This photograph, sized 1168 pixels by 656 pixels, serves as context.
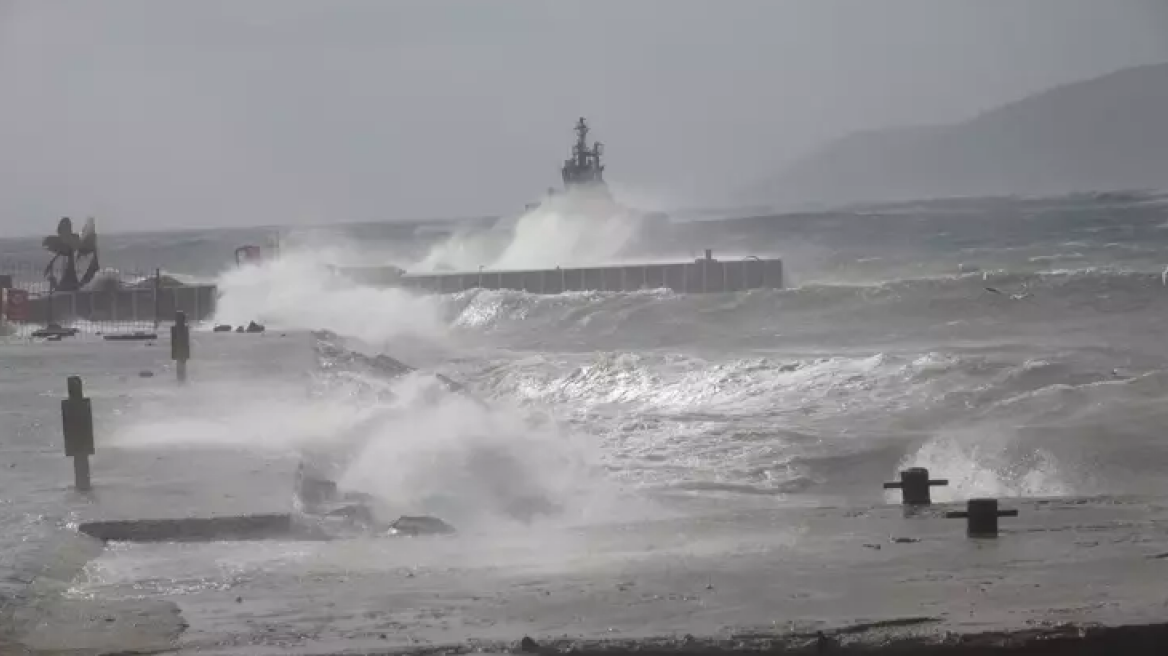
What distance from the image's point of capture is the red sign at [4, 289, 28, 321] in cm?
3647

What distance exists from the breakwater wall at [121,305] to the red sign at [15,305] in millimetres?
307

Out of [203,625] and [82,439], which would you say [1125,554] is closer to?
[203,625]

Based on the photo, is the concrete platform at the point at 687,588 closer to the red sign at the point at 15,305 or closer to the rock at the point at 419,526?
the rock at the point at 419,526

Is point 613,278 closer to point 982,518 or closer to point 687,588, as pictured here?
point 982,518

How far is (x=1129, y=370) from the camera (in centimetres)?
2433

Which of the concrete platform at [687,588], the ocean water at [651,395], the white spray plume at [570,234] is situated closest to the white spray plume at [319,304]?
the ocean water at [651,395]

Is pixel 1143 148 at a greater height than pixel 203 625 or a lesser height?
greater

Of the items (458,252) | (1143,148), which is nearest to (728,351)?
(458,252)

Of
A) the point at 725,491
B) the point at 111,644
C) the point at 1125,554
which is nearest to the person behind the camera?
the point at 111,644

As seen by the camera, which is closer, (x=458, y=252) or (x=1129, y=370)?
(x=1129, y=370)

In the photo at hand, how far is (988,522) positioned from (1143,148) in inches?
7096

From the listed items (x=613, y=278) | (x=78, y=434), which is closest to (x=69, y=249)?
(x=613, y=278)

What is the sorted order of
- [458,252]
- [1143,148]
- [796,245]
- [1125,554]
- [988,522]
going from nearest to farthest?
[1125,554]
[988,522]
[458,252]
[796,245]
[1143,148]

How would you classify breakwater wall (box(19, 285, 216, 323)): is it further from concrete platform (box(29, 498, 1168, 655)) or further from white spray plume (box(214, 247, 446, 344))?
concrete platform (box(29, 498, 1168, 655))
